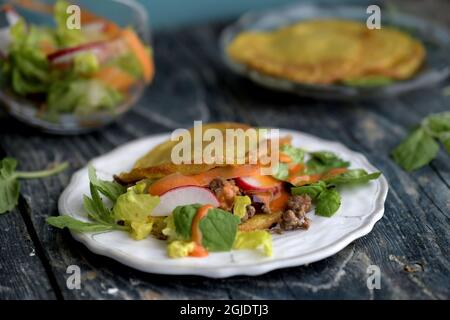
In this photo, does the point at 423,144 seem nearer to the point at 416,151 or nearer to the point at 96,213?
the point at 416,151

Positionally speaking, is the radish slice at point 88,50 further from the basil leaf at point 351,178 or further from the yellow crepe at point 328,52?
the basil leaf at point 351,178

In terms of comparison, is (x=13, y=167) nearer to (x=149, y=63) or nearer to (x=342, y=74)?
(x=149, y=63)

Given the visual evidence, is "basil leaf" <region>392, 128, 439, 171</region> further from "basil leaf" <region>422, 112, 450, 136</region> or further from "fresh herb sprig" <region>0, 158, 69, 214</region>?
"fresh herb sprig" <region>0, 158, 69, 214</region>

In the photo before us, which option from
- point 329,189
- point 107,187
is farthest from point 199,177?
point 329,189

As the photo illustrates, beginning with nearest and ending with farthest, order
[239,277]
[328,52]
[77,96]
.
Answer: [239,277], [77,96], [328,52]


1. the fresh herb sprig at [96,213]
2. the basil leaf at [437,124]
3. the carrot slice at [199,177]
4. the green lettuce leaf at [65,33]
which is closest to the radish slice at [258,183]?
the carrot slice at [199,177]
